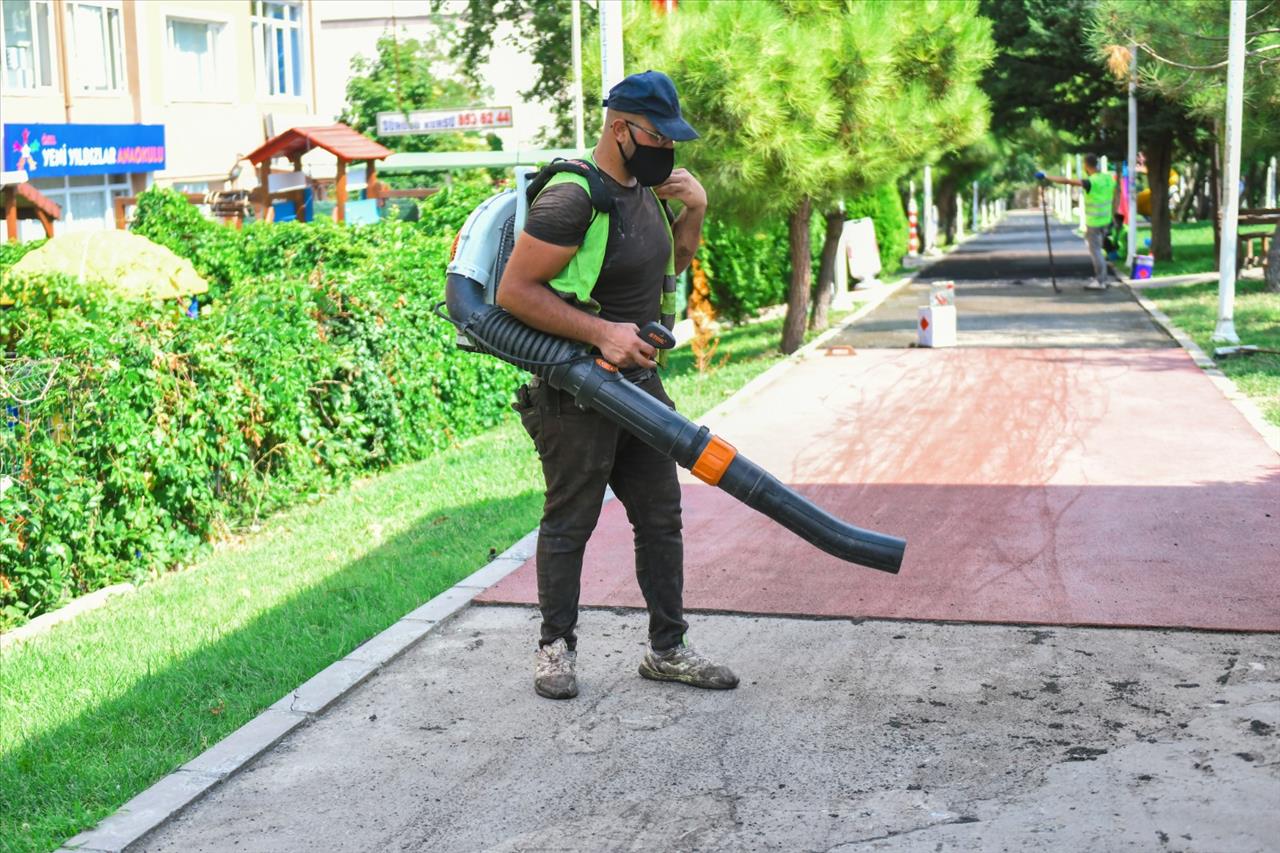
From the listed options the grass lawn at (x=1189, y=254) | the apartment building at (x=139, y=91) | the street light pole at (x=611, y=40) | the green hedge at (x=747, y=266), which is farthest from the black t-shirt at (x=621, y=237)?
the apartment building at (x=139, y=91)

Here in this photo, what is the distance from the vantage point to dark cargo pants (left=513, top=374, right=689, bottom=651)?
496cm

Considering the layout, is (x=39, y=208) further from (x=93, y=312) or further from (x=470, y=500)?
(x=470, y=500)

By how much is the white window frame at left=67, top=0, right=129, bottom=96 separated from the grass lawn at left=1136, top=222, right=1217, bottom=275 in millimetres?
20787

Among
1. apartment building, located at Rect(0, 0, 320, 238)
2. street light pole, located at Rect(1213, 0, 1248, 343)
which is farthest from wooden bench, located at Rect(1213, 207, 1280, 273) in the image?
apartment building, located at Rect(0, 0, 320, 238)

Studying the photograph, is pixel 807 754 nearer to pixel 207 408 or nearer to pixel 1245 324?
pixel 207 408

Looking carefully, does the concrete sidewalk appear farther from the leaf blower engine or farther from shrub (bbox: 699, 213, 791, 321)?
shrub (bbox: 699, 213, 791, 321)

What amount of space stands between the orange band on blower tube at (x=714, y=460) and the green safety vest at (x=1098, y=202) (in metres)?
19.8

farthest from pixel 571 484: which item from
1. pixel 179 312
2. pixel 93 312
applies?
pixel 93 312

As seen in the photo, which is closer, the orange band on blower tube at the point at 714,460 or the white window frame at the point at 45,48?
the orange band on blower tube at the point at 714,460

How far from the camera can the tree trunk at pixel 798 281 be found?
16.4 metres

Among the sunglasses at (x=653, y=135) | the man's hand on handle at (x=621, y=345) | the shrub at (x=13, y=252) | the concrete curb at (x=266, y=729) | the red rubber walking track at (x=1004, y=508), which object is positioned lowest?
the concrete curb at (x=266, y=729)

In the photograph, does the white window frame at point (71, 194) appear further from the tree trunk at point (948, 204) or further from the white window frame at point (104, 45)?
the tree trunk at point (948, 204)

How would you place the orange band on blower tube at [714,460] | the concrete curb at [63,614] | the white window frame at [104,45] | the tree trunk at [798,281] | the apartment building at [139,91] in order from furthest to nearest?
the white window frame at [104,45] → the apartment building at [139,91] → the tree trunk at [798,281] → the concrete curb at [63,614] → the orange band on blower tube at [714,460]

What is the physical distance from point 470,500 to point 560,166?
472cm
